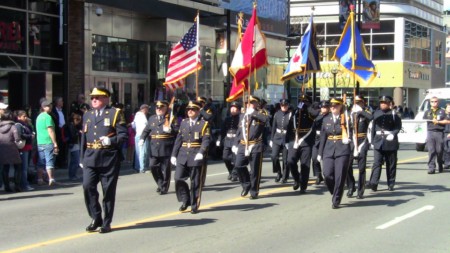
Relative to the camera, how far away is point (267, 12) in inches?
1248

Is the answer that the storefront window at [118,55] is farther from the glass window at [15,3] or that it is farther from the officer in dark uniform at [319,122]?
the officer in dark uniform at [319,122]

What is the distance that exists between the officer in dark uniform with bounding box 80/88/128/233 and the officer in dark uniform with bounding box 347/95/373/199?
15.2 ft

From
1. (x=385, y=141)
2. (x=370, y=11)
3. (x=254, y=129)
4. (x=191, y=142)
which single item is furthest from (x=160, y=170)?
(x=370, y=11)

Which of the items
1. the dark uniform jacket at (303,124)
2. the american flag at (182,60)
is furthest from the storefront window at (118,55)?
the dark uniform jacket at (303,124)

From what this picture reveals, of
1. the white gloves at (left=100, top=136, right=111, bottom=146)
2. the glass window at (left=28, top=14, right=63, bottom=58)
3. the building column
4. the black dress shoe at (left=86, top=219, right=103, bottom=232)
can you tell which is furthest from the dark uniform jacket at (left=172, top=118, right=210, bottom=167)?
the building column

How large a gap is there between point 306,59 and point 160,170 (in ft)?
13.2

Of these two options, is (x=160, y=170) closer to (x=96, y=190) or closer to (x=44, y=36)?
(x=96, y=190)

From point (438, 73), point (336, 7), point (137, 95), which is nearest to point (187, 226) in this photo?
point (137, 95)

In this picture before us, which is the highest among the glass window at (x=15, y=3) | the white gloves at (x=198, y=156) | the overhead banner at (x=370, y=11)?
the overhead banner at (x=370, y=11)

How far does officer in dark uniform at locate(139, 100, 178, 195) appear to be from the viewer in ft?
42.0

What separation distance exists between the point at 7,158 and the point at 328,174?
649 cm

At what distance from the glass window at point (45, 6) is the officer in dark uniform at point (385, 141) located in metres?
12.7

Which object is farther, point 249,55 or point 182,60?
point 182,60

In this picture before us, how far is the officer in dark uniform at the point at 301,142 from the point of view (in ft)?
41.7
